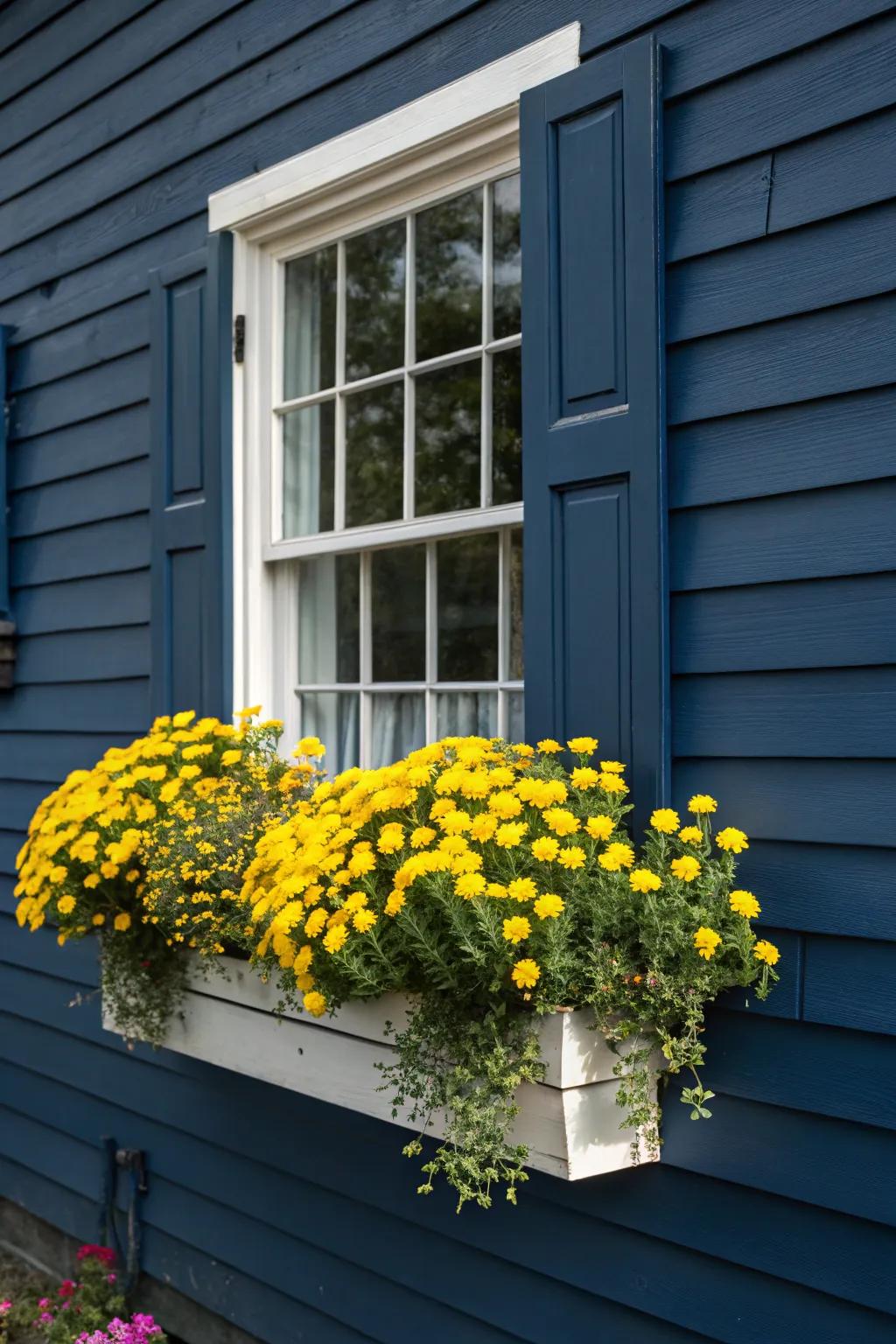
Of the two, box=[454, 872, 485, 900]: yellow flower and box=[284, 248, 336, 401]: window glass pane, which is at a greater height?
box=[284, 248, 336, 401]: window glass pane

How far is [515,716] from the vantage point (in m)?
2.70

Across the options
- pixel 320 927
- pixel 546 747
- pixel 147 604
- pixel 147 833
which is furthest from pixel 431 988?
pixel 147 604

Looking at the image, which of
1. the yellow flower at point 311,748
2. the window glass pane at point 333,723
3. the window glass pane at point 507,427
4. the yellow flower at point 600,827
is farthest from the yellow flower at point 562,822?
the window glass pane at point 333,723

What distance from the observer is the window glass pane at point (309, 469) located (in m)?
3.17

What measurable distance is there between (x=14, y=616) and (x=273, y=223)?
1.71m

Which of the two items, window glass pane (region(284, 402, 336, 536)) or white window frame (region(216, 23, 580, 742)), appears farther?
window glass pane (region(284, 402, 336, 536))

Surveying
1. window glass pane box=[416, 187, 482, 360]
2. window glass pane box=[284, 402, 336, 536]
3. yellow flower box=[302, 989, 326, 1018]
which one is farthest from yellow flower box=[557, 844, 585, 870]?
window glass pane box=[284, 402, 336, 536]

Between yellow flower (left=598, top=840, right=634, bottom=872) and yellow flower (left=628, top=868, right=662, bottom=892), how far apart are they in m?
0.04

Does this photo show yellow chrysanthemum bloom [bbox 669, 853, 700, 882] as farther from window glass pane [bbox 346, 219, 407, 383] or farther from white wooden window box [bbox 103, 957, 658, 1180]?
window glass pane [bbox 346, 219, 407, 383]

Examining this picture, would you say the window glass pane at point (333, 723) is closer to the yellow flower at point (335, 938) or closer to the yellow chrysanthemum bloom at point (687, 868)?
the yellow flower at point (335, 938)

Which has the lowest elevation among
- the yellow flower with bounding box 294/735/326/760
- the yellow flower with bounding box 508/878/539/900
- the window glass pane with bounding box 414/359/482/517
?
the yellow flower with bounding box 508/878/539/900

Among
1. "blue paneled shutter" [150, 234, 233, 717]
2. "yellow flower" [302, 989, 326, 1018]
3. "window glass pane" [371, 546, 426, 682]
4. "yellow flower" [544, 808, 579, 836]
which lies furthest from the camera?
"blue paneled shutter" [150, 234, 233, 717]

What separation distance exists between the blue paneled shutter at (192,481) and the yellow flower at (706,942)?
164cm

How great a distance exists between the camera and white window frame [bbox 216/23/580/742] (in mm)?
2627
